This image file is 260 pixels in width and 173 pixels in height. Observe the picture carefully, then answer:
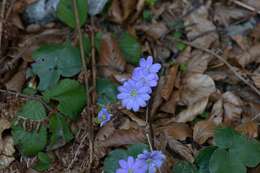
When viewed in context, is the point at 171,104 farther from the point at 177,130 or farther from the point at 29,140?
the point at 29,140

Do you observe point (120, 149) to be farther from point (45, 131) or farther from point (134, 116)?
point (45, 131)

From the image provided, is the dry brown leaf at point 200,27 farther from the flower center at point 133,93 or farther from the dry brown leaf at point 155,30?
the flower center at point 133,93

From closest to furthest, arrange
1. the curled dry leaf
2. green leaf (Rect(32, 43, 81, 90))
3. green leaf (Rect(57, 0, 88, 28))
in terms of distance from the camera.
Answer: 1. green leaf (Rect(32, 43, 81, 90))
2. green leaf (Rect(57, 0, 88, 28))
3. the curled dry leaf

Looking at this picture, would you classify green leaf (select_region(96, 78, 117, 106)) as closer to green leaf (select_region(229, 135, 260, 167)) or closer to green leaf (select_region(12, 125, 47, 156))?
green leaf (select_region(12, 125, 47, 156))

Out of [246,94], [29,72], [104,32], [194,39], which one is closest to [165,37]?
[194,39]

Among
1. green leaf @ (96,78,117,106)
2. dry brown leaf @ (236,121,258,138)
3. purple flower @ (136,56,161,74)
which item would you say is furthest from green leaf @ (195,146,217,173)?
green leaf @ (96,78,117,106)

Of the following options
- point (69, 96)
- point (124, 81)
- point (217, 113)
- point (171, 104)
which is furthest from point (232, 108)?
point (69, 96)

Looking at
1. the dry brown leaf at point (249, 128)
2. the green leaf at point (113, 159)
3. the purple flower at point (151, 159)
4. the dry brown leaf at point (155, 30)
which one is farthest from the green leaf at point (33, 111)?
the dry brown leaf at point (249, 128)
